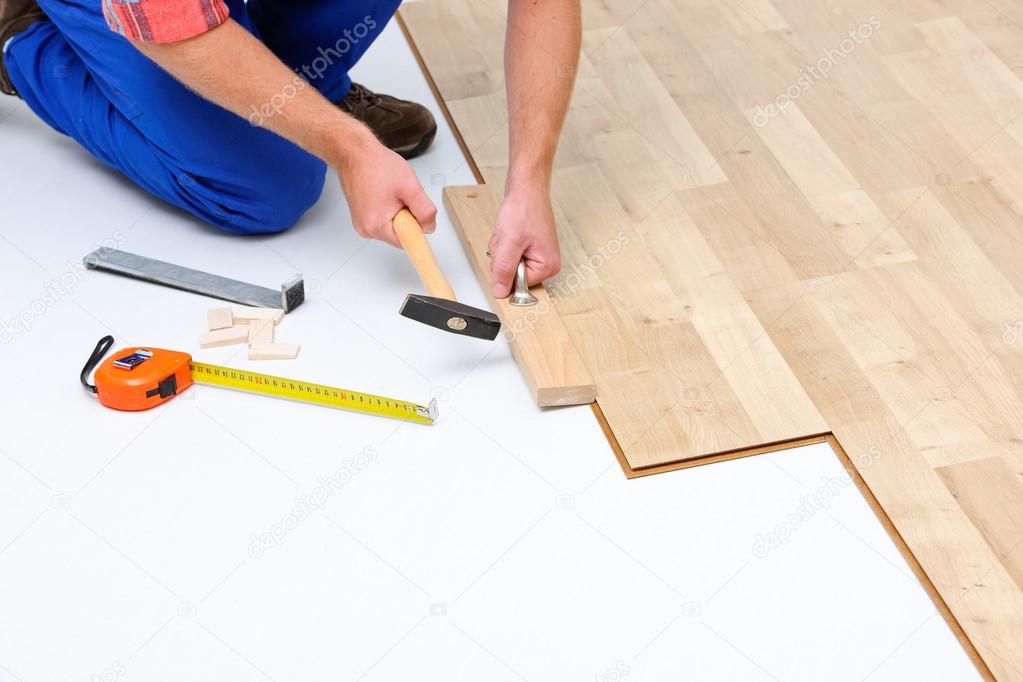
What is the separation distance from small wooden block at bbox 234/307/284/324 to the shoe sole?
0.61 metres

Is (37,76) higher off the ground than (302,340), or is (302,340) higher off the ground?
(37,76)

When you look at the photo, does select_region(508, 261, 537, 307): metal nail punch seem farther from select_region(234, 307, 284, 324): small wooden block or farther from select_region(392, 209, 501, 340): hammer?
select_region(234, 307, 284, 324): small wooden block

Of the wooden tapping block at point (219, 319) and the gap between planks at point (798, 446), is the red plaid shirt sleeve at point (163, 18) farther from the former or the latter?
the gap between planks at point (798, 446)

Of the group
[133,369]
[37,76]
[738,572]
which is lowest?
[738,572]

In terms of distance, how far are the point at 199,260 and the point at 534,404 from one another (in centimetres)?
83

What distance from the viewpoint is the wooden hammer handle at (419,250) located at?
6.64 feet

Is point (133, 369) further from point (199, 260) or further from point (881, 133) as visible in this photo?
point (881, 133)

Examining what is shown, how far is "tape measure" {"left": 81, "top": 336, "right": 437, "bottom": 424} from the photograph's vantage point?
2.00m

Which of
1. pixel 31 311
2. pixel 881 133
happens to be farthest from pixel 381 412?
pixel 881 133

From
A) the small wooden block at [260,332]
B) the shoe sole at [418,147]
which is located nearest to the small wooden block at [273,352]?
the small wooden block at [260,332]

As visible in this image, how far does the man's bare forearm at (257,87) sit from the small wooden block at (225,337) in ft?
1.25

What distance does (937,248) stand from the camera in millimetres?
2352

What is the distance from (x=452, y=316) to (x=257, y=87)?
530 mm

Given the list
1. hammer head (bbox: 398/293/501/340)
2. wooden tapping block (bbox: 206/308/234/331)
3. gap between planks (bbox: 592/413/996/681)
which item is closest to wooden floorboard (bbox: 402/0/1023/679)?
gap between planks (bbox: 592/413/996/681)
